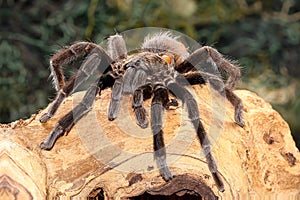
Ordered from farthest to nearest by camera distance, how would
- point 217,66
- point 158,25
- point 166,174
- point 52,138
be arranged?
point 158,25
point 217,66
point 52,138
point 166,174

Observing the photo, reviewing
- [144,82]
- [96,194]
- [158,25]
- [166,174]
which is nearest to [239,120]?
[144,82]

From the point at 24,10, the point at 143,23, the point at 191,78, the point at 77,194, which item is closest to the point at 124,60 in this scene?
the point at 191,78

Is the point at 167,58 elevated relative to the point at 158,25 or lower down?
→ lower down

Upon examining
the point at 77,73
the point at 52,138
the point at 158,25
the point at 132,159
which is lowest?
the point at 132,159

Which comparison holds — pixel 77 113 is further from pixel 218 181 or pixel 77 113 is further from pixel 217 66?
pixel 217 66

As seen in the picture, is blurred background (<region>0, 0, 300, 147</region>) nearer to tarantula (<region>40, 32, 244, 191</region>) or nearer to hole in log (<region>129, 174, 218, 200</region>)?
tarantula (<region>40, 32, 244, 191</region>)

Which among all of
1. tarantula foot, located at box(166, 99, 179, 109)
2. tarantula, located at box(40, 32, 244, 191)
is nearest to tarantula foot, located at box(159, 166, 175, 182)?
tarantula, located at box(40, 32, 244, 191)

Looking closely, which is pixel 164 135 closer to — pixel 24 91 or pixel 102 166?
pixel 102 166
